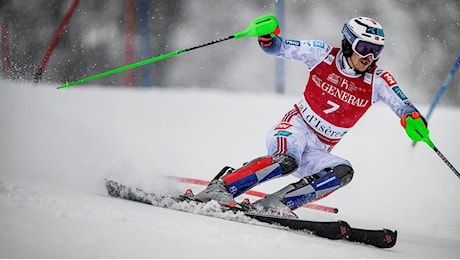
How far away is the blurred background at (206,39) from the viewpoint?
8.63m

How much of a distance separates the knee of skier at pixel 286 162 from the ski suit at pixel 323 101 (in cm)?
5

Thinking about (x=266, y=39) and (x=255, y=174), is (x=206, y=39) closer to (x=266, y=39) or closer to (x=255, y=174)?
(x=266, y=39)

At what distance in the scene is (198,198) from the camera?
316cm

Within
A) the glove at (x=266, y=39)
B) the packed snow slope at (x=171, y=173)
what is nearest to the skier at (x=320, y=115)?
the glove at (x=266, y=39)

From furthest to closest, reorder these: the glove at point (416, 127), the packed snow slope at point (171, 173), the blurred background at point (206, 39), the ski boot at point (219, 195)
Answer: the blurred background at point (206, 39), the glove at point (416, 127), the ski boot at point (219, 195), the packed snow slope at point (171, 173)

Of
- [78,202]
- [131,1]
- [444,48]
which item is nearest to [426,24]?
[444,48]

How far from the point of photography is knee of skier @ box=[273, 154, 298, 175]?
3.25m

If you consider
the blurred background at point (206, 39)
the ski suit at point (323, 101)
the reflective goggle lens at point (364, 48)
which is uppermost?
the blurred background at point (206, 39)

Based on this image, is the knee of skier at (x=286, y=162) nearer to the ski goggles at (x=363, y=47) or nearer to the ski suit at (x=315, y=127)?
the ski suit at (x=315, y=127)

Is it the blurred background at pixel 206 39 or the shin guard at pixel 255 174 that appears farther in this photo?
the blurred background at pixel 206 39

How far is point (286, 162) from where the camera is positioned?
3.28m

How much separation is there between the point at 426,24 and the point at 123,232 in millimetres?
7803

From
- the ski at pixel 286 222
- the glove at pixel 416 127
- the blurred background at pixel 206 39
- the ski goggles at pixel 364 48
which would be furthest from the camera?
the blurred background at pixel 206 39

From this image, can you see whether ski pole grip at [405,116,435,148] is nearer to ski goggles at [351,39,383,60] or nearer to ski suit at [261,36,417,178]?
ski suit at [261,36,417,178]
